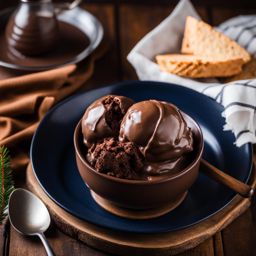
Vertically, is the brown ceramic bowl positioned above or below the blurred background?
above

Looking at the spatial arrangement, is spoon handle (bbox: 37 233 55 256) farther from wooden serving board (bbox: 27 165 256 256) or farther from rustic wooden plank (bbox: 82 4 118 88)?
rustic wooden plank (bbox: 82 4 118 88)

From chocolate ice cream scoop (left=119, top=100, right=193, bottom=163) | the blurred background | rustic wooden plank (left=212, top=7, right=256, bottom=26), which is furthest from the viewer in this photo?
rustic wooden plank (left=212, top=7, right=256, bottom=26)

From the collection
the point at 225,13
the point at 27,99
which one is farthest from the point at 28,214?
the point at 225,13

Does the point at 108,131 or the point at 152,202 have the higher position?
the point at 108,131

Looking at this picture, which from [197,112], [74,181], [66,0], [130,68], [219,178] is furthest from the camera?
[66,0]

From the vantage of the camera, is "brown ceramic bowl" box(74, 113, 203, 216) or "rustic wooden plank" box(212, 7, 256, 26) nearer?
"brown ceramic bowl" box(74, 113, 203, 216)

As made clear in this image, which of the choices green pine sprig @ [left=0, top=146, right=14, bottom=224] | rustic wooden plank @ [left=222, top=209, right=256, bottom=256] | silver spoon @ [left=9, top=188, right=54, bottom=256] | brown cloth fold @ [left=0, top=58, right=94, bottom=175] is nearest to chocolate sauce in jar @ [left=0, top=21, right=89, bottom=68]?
brown cloth fold @ [left=0, top=58, right=94, bottom=175]

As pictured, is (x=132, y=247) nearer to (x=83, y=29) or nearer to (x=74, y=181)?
(x=74, y=181)

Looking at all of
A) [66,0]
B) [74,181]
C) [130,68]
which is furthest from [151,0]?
[74,181]
